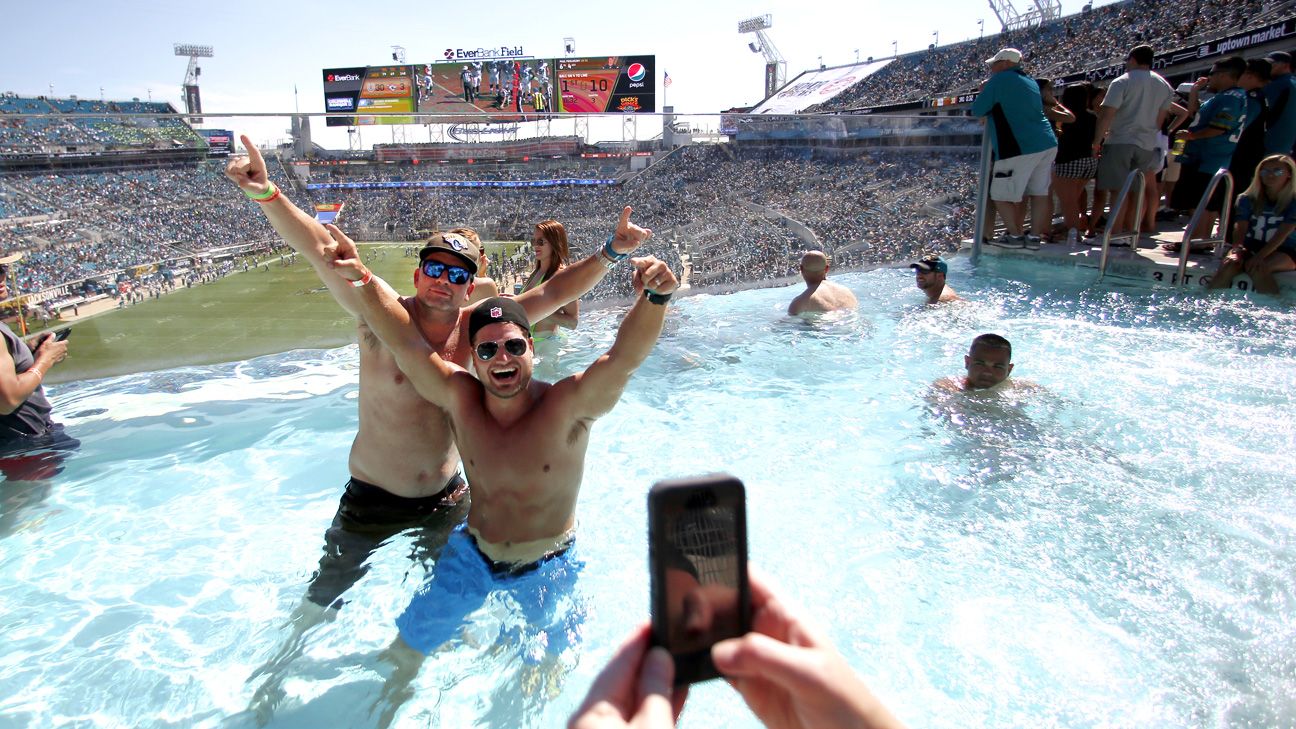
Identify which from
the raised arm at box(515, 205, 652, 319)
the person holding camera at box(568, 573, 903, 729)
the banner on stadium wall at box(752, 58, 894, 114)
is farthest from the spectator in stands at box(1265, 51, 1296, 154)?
the banner on stadium wall at box(752, 58, 894, 114)

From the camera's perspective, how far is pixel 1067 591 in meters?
2.99

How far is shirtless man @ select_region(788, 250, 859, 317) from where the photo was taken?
7277mm

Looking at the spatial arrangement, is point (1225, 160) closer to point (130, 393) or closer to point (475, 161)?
point (130, 393)

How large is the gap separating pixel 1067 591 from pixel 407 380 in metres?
2.89

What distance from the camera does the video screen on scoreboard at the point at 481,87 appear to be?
44.2 m

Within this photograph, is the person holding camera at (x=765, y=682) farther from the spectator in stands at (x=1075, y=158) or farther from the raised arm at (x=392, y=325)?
the spectator in stands at (x=1075, y=158)

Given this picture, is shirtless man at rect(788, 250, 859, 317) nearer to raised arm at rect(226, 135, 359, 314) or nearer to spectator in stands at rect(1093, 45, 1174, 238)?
spectator in stands at rect(1093, 45, 1174, 238)

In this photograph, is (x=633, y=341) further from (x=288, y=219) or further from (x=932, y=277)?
(x=932, y=277)

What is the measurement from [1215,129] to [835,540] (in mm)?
7070

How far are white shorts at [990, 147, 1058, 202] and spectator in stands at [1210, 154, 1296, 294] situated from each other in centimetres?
212

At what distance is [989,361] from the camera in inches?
183

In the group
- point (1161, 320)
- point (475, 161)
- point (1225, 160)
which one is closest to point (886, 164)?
point (1225, 160)

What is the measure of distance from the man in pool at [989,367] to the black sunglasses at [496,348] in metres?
3.44

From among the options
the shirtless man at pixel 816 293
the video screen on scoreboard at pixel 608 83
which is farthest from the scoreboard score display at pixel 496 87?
the shirtless man at pixel 816 293
